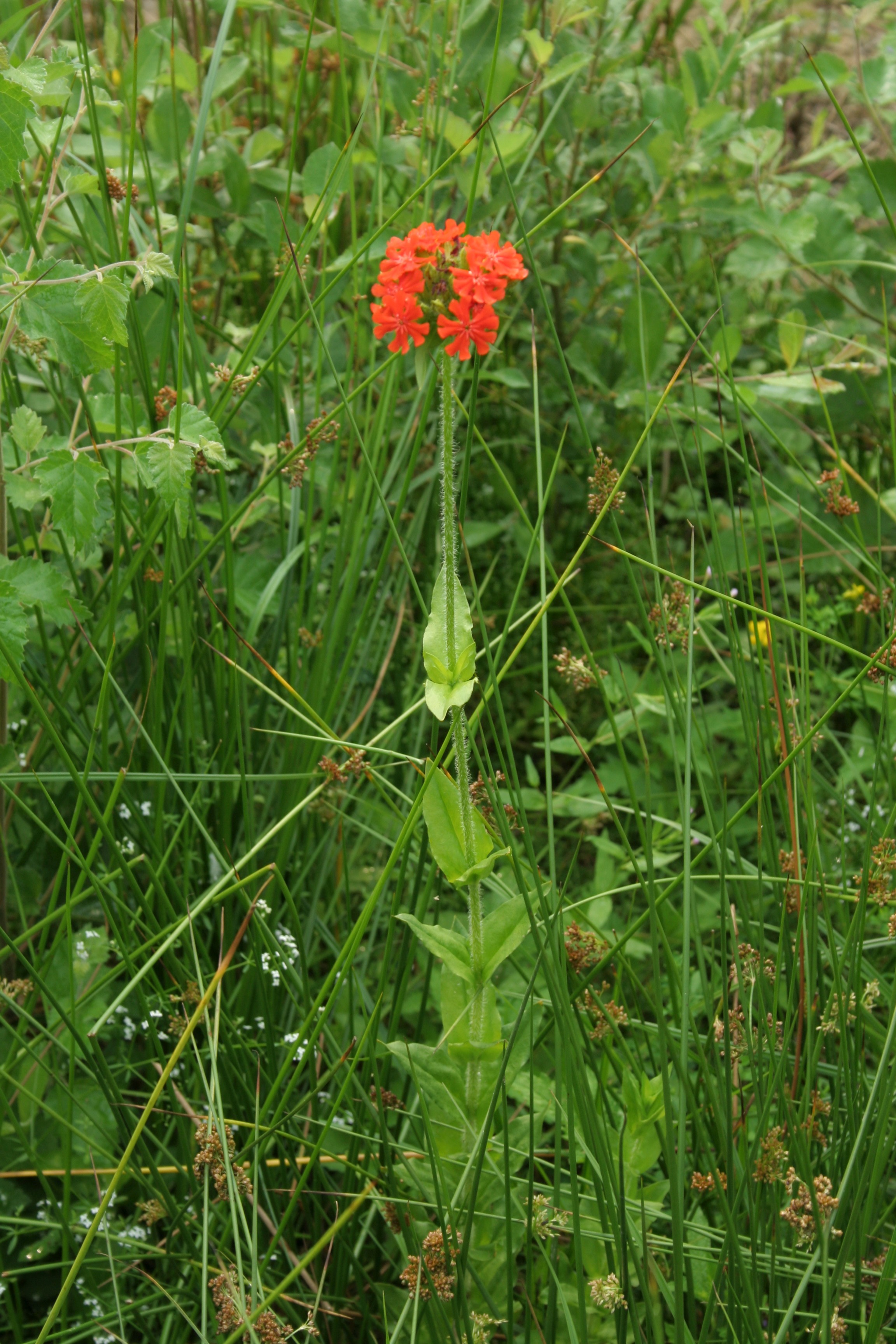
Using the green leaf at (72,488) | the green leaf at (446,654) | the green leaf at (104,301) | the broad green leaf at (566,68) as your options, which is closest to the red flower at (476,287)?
the green leaf at (446,654)

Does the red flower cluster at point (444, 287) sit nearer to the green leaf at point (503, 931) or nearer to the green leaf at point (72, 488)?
the green leaf at point (72, 488)

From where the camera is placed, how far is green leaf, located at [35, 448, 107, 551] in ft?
3.85

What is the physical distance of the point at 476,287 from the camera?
0.99m

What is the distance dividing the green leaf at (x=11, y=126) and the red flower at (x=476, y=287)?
0.47 metres

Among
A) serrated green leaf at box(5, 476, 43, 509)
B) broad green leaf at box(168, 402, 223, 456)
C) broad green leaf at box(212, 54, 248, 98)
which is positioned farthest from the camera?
broad green leaf at box(212, 54, 248, 98)

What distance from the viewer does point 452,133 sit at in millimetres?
Answer: 1813

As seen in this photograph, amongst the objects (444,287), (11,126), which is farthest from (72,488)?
(444,287)

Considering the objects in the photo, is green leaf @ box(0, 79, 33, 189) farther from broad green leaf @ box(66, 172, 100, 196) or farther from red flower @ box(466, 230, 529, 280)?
red flower @ box(466, 230, 529, 280)

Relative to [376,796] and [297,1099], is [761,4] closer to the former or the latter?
[376,796]

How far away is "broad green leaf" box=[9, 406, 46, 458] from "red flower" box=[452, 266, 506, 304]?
0.59m

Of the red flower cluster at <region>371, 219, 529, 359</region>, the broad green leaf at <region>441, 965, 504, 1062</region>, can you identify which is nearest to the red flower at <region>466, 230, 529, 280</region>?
the red flower cluster at <region>371, 219, 529, 359</region>

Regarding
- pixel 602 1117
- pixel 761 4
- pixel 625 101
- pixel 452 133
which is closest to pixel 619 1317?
pixel 602 1117

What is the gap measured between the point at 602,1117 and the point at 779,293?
7.52 feet

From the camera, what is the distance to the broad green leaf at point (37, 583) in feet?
4.08
